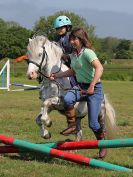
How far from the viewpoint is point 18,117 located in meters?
13.9

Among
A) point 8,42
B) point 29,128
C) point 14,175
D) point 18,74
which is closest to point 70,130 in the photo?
point 14,175

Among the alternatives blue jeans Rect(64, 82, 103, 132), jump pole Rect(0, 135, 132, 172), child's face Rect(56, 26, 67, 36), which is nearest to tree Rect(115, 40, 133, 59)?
child's face Rect(56, 26, 67, 36)

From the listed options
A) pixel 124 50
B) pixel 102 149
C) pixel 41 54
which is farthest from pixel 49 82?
pixel 124 50

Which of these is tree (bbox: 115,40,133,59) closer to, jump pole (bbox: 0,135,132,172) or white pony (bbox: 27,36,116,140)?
white pony (bbox: 27,36,116,140)

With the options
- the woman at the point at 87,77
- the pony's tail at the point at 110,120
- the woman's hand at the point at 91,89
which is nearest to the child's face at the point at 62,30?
the woman at the point at 87,77

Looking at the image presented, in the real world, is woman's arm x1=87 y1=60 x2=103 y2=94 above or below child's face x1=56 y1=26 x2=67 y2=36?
below

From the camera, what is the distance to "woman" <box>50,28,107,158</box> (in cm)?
717

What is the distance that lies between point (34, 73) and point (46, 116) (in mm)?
742

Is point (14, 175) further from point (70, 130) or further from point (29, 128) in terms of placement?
point (29, 128)

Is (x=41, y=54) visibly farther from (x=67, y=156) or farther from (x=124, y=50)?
(x=124, y=50)

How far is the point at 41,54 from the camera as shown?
798cm

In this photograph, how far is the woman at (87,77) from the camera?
717 centimetres

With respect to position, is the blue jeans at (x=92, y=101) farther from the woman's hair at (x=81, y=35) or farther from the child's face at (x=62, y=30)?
the child's face at (x=62, y=30)

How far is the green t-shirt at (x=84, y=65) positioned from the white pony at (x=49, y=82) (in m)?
0.28
